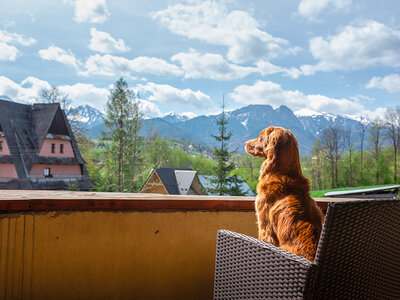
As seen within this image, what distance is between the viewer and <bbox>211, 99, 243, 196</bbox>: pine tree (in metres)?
27.7

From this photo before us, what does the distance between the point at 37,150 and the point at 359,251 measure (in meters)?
28.0

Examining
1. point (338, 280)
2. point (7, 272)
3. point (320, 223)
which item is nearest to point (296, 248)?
point (320, 223)

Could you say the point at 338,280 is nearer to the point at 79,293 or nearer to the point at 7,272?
the point at 79,293

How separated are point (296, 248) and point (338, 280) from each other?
477 millimetres

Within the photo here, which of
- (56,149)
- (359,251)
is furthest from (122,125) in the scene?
(359,251)

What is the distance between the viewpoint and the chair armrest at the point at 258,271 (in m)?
1.02

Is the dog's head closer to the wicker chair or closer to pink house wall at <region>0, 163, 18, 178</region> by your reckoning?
the wicker chair

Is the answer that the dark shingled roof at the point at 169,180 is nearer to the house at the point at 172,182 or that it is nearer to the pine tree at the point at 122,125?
the house at the point at 172,182

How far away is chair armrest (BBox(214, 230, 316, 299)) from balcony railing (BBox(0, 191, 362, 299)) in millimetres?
841

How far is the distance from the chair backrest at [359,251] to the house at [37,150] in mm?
27042

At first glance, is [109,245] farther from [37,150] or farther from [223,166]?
[37,150]

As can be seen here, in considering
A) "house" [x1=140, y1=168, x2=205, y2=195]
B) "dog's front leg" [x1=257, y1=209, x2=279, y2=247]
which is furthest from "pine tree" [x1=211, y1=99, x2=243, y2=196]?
"dog's front leg" [x1=257, y1=209, x2=279, y2=247]

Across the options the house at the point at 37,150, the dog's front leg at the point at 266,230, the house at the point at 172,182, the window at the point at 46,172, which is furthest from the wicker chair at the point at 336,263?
the window at the point at 46,172

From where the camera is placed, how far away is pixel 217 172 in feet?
91.1
